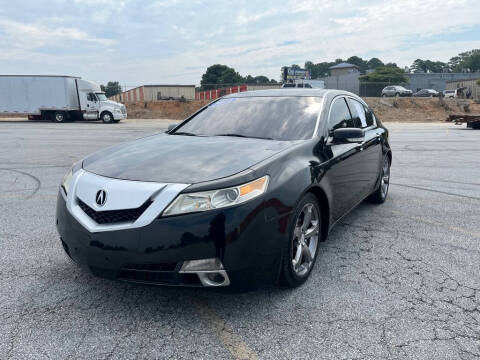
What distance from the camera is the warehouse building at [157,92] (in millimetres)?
53750

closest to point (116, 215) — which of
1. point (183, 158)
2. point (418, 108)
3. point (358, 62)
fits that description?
point (183, 158)

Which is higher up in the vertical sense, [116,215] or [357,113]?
[357,113]

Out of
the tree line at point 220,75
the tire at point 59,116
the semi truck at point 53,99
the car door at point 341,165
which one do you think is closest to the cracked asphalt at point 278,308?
the car door at point 341,165

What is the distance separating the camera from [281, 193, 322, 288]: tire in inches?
111

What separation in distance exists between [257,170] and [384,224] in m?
2.66

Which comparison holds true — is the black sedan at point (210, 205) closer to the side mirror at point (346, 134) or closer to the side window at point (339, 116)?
the side mirror at point (346, 134)

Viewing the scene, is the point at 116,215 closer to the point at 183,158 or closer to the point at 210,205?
the point at 210,205

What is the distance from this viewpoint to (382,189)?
5.57m

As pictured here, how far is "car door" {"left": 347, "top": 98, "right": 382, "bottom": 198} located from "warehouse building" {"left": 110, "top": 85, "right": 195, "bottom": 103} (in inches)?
1945

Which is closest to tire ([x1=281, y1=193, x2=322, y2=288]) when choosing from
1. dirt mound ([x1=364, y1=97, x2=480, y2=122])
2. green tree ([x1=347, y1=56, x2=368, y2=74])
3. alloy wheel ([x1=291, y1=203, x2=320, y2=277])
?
alloy wheel ([x1=291, y1=203, x2=320, y2=277])

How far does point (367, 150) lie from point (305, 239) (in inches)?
76.8

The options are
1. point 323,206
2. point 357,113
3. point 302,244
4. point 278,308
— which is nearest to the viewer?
point 278,308

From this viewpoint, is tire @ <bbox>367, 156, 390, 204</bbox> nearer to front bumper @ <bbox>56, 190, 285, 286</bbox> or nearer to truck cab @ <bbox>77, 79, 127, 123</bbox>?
front bumper @ <bbox>56, 190, 285, 286</bbox>

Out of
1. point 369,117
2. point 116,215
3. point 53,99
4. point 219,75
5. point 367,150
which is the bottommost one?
point 116,215
